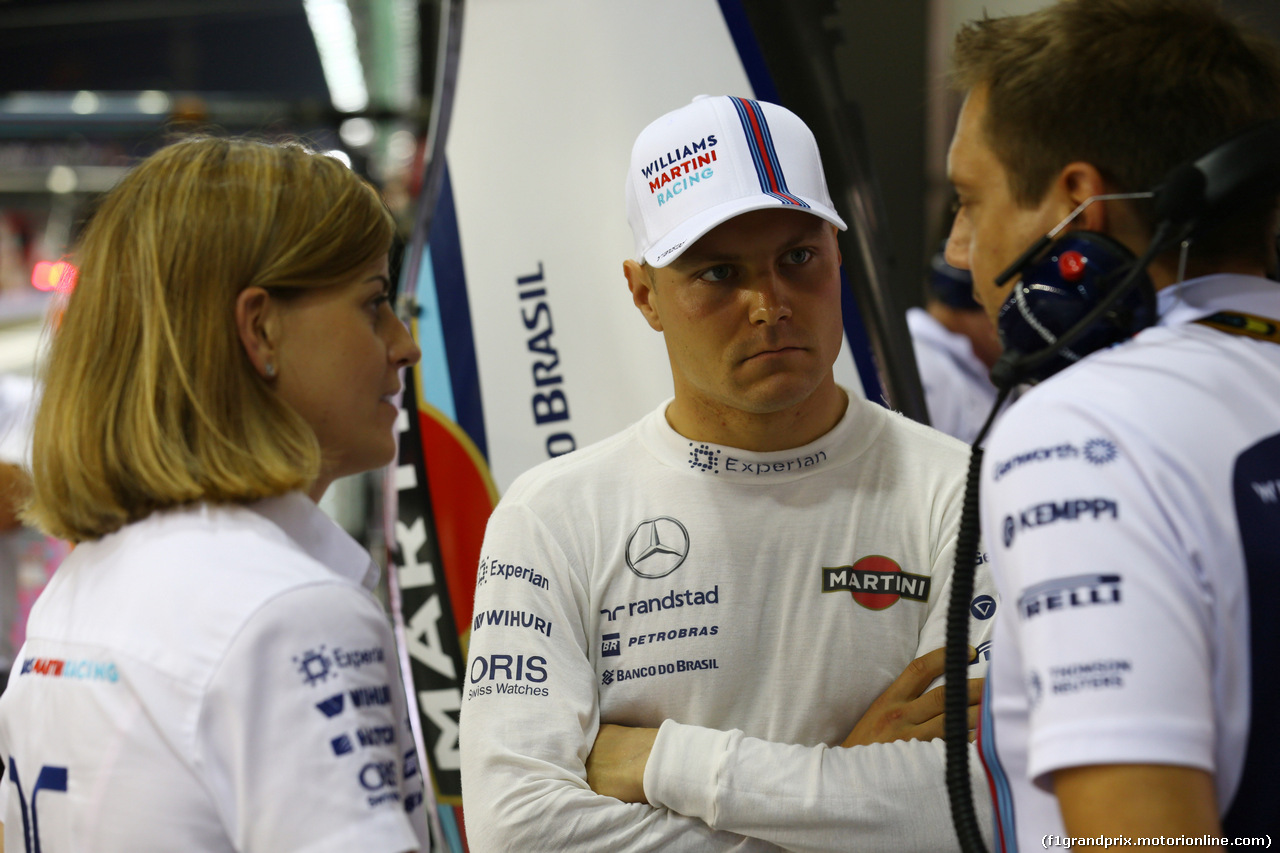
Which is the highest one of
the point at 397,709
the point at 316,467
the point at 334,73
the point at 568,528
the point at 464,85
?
the point at 334,73

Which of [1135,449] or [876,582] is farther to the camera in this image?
[876,582]

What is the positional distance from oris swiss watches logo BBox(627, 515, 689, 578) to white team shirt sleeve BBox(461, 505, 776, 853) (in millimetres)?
87

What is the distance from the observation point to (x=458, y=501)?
2.04m

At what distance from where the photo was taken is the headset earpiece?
110 centimetres

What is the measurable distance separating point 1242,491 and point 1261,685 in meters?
0.16

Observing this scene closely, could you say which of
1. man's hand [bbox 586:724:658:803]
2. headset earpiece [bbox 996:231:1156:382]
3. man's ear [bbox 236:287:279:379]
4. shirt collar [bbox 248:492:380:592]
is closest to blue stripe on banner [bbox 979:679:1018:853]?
headset earpiece [bbox 996:231:1156:382]

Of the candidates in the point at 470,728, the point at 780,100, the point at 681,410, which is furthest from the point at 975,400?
the point at 470,728

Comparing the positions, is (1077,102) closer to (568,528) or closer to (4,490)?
(568,528)

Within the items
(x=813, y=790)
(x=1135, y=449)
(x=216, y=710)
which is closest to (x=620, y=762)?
(x=813, y=790)

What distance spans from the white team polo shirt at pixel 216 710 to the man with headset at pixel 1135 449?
59cm

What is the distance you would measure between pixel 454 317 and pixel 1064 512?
54.8 inches

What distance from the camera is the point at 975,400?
3.81 metres

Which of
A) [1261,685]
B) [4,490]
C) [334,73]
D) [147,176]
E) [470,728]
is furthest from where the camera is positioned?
[334,73]

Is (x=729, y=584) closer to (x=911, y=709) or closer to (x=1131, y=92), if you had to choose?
(x=911, y=709)
